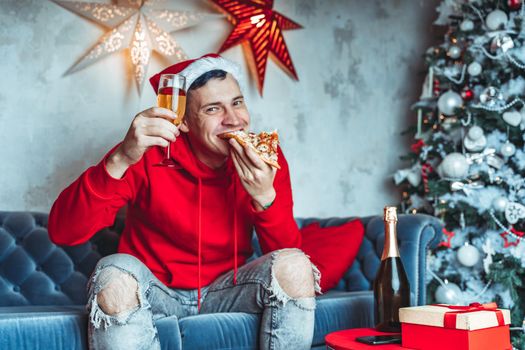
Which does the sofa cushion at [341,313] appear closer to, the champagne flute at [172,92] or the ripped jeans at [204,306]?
the ripped jeans at [204,306]

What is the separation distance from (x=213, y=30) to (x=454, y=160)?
142 centimetres

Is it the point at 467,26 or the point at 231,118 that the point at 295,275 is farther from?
the point at 467,26

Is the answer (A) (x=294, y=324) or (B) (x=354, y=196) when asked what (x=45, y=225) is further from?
(B) (x=354, y=196)

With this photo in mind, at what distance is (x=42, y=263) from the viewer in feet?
7.92

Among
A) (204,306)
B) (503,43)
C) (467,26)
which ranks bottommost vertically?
(204,306)

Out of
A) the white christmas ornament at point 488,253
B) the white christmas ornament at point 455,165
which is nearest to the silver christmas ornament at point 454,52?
the white christmas ornament at point 455,165

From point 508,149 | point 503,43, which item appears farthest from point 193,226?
point 503,43

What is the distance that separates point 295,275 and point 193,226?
1.52ft

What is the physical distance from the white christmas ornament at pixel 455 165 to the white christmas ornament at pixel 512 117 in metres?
0.28

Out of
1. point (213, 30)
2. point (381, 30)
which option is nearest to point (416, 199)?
point (381, 30)

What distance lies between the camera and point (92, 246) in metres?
2.51

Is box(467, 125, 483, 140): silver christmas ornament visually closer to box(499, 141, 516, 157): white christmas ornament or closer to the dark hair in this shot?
box(499, 141, 516, 157): white christmas ornament

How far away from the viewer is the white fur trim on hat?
219cm

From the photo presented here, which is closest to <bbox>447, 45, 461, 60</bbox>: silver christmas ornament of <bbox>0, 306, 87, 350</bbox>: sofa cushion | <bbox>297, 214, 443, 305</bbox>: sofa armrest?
<bbox>297, 214, 443, 305</bbox>: sofa armrest
